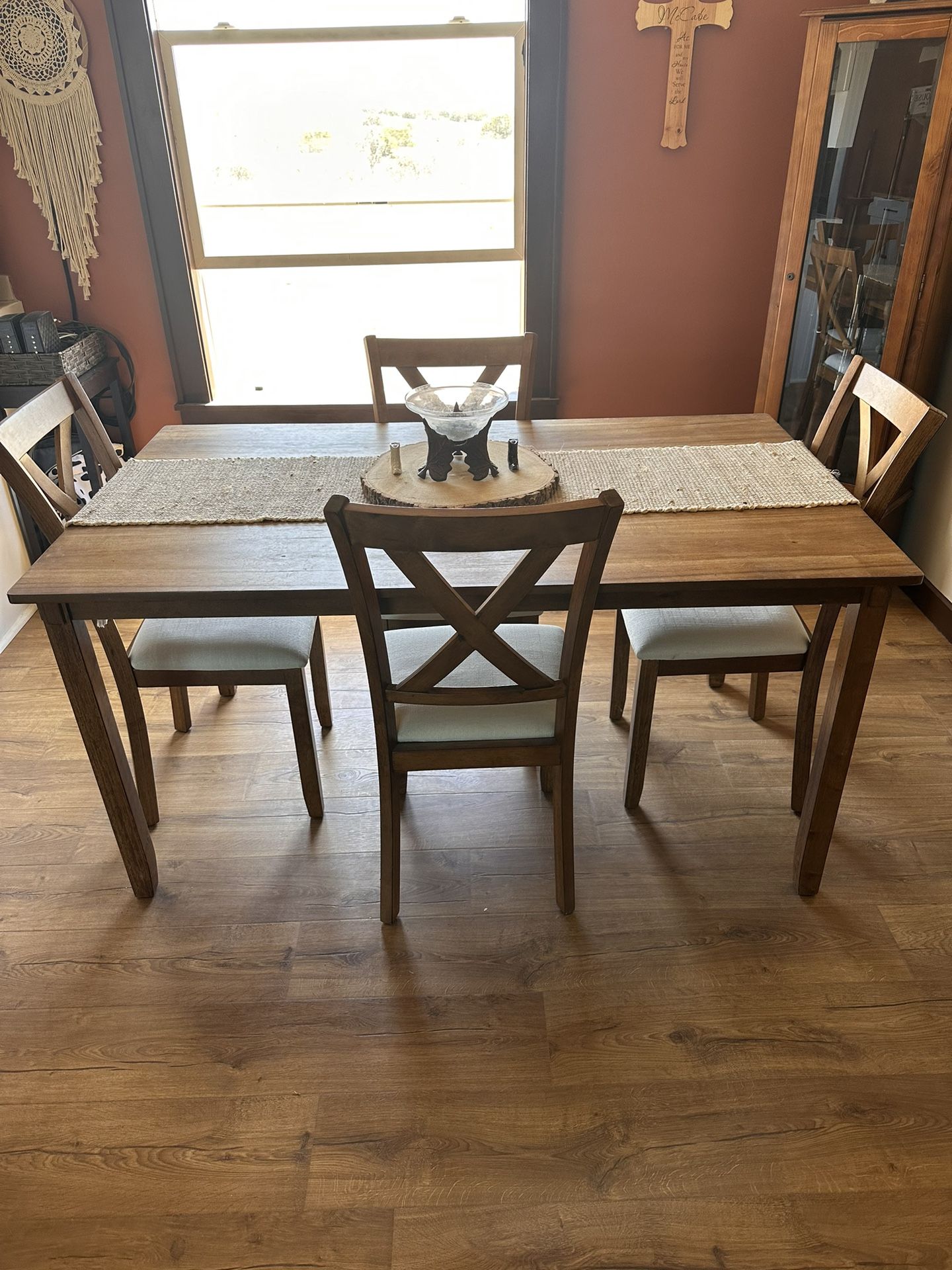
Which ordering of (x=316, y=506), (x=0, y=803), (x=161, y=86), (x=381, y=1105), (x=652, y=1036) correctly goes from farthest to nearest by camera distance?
(x=161, y=86), (x=0, y=803), (x=316, y=506), (x=652, y=1036), (x=381, y=1105)

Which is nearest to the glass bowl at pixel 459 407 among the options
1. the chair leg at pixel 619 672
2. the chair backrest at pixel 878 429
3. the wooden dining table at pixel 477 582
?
the wooden dining table at pixel 477 582

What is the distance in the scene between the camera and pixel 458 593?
148 cm

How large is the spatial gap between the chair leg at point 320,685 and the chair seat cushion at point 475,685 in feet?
1.31

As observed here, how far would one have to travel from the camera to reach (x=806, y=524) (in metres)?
1.64

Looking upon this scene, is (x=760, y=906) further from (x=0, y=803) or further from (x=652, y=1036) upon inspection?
(x=0, y=803)

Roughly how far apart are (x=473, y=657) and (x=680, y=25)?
85.8 inches

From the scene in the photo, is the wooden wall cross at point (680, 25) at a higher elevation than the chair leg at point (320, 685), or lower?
higher

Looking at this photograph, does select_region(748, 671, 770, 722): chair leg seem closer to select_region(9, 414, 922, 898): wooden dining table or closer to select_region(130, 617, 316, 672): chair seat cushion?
select_region(9, 414, 922, 898): wooden dining table

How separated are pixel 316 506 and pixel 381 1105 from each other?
3.57 feet

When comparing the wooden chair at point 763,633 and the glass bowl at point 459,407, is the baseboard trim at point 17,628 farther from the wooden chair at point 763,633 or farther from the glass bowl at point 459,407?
the wooden chair at point 763,633

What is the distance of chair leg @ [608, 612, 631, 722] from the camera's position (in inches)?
87.5

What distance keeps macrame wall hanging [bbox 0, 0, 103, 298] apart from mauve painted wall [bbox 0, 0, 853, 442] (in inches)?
1.6

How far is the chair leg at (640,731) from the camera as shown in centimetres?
188

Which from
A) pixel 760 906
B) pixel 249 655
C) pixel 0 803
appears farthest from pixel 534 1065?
pixel 0 803
